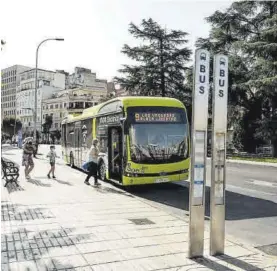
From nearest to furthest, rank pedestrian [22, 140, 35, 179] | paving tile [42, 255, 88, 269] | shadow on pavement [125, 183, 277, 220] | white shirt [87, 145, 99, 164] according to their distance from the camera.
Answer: paving tile [42, 255, 88, 269] < shadow on pavement [125, 183, 277, 220] < white shirt [87, 145, 99, 164] < pedestrian [22, 140, 35, 179]

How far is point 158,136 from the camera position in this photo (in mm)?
13078

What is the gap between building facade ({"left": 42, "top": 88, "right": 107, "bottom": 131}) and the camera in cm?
10538

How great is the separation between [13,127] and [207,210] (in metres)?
104

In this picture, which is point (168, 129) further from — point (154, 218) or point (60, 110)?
point (60, 110)

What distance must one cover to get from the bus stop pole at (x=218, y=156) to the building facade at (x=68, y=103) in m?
95.3

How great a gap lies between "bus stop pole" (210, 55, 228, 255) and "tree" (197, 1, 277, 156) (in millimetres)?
24236

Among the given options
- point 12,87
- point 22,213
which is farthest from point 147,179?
point 12,87

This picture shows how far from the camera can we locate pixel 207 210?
1004 cm

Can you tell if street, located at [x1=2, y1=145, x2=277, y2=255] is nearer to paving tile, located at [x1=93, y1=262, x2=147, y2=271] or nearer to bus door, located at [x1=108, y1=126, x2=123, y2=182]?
bus door, located at [x1=108, y1=126, x2=123, y2=182]

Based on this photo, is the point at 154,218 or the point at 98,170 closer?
the point at 154,218

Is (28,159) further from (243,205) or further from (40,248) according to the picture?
(40,248)

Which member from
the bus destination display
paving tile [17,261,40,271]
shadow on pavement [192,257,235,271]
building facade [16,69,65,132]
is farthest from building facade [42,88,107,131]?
shadow on pavement [192,257,235,271]

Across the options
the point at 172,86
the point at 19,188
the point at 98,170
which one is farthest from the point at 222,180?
the point at 172,86

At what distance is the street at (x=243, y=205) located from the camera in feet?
25.1
